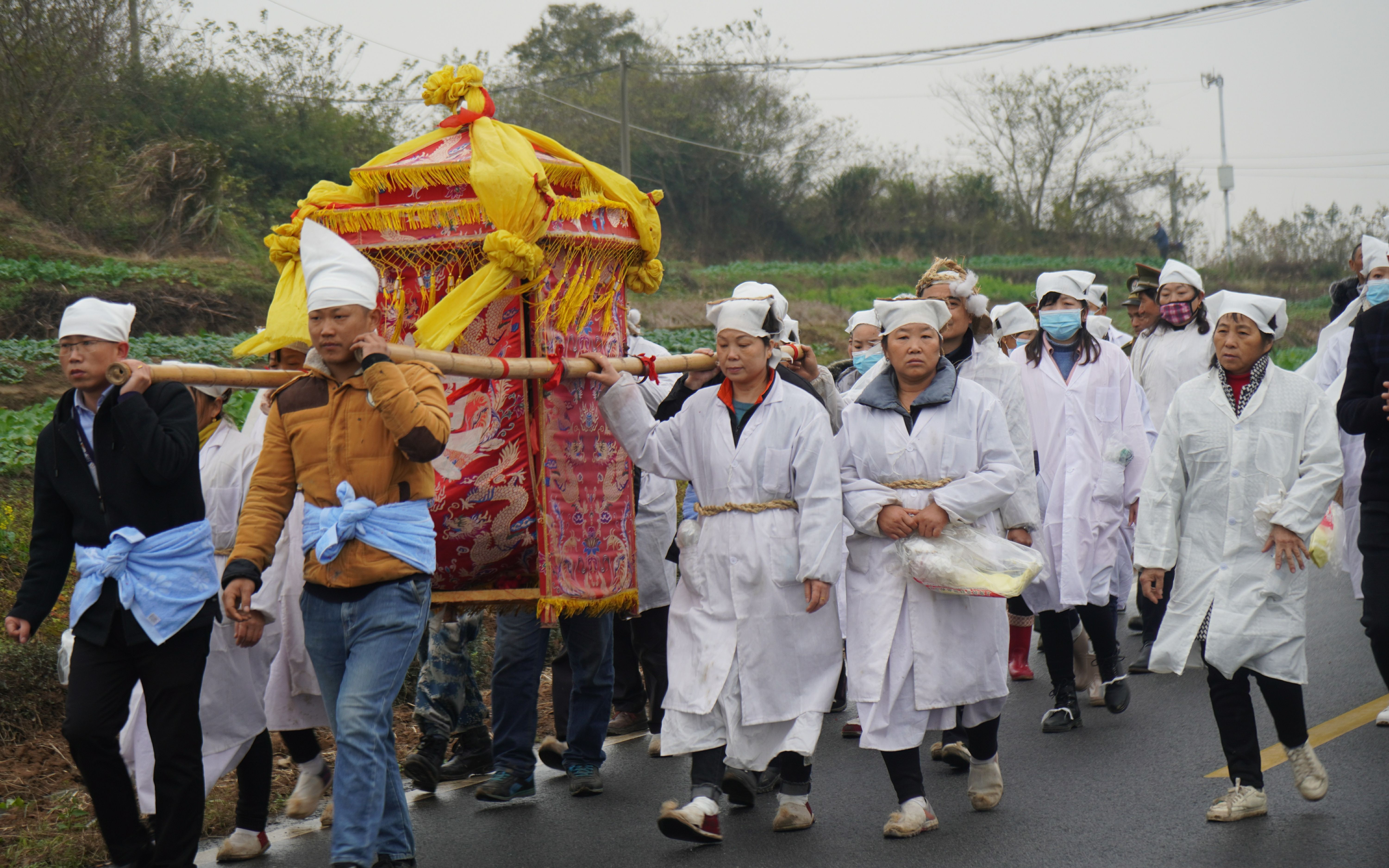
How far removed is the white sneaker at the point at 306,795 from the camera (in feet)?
17.8

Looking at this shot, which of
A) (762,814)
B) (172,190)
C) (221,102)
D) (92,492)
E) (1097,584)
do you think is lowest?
(762,814)

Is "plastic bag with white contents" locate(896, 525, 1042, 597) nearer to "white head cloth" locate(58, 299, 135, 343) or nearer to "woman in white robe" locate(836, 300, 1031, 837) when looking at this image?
"woman in white robe" locate(836, 300, 1031, 837)

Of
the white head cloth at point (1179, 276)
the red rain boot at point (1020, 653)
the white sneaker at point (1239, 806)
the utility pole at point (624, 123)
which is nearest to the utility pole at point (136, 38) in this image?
the utility pole at point (624, 123)

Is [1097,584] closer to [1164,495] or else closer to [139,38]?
[1164,495]

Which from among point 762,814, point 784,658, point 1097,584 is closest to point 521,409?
point 784,658

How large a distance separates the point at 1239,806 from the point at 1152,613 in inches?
100

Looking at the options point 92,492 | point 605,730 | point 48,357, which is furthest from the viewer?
point 48,357

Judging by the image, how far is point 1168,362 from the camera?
8.43 meters

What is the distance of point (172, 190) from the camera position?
2508 centimetres

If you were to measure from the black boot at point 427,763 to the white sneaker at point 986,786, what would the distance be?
231cm

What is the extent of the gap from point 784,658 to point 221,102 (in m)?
30.3

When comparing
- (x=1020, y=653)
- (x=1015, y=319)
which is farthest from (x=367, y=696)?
(x=1015, y=319)

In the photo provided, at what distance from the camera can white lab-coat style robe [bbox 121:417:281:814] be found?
5.04 metres

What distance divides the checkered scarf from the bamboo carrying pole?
257 centimetres
